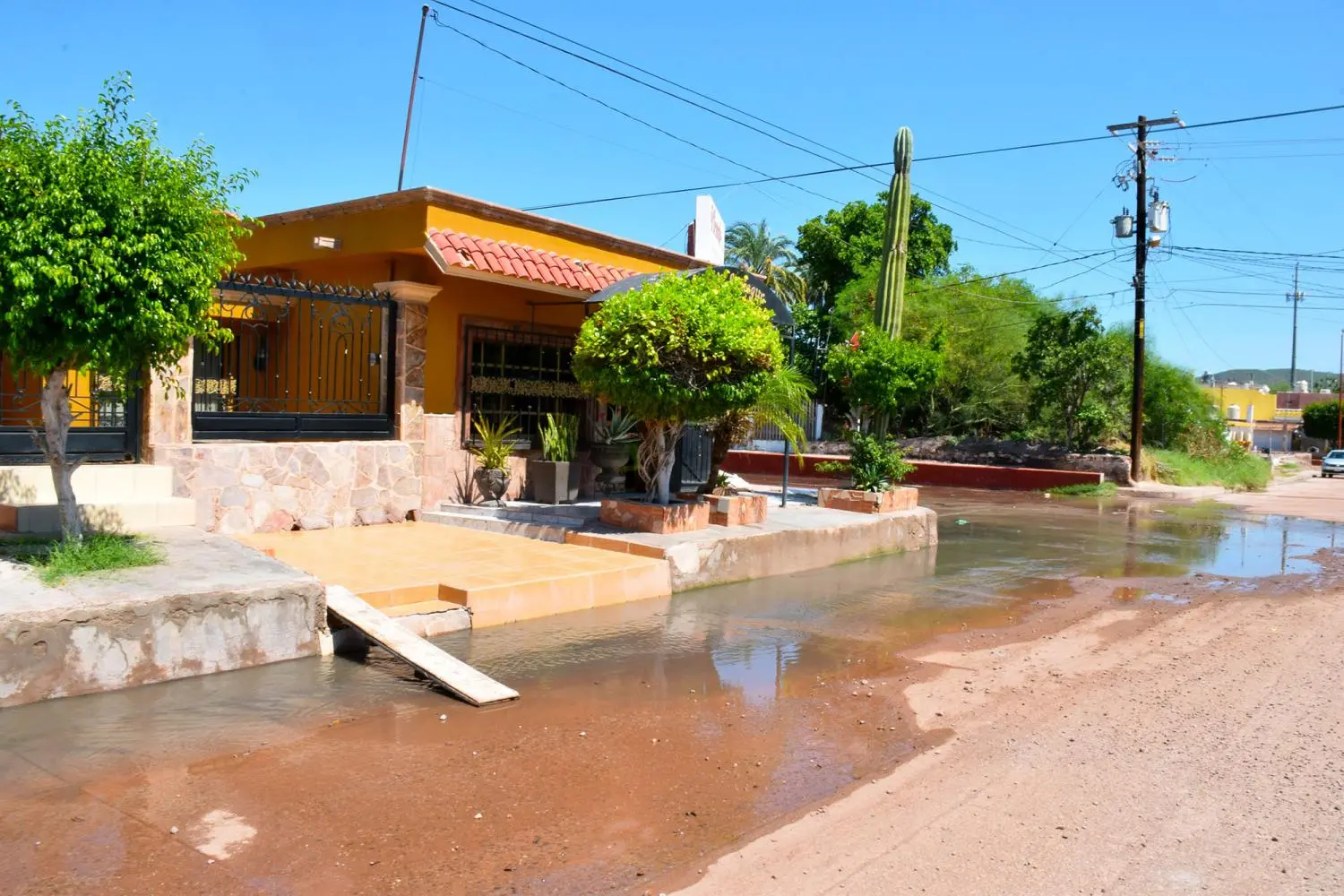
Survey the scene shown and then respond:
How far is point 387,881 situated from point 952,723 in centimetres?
336

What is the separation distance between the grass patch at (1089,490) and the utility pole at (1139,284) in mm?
1481

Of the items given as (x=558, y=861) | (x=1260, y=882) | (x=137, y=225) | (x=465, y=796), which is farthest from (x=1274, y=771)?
(x=137, y=225)

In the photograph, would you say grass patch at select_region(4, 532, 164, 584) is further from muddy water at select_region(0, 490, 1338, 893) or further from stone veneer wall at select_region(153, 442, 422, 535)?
stone veneer wall at select_region(153, 442, 422, 535)

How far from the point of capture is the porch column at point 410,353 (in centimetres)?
1163

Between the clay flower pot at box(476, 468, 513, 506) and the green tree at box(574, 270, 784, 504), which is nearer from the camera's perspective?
the green tree at box(574, 270, 784, 504)

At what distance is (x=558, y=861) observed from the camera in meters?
3.93

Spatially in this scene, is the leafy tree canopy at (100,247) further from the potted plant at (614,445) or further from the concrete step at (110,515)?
the potted plant at (614,445)

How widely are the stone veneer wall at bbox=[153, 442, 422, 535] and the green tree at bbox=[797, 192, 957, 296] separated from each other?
1077 inches

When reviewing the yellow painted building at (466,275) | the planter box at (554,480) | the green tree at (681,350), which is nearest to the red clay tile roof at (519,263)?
the yellow painted building at (466,275)

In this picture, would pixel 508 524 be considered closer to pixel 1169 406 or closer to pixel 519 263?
pixel 519 263

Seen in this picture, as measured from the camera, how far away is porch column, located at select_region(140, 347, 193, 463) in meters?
9.38

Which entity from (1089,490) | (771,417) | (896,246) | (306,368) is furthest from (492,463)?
(1089,490)

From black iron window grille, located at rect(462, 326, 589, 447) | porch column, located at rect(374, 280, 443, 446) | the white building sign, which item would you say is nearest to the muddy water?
porch column, located at rect(374, 280, 443, 446)

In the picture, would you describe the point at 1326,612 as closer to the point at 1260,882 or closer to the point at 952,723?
the point at 952,723
